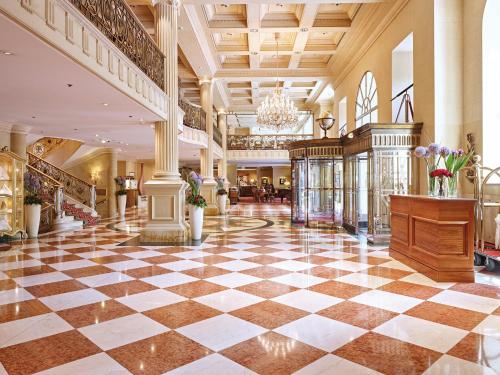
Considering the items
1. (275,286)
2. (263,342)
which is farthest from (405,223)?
(263,342)

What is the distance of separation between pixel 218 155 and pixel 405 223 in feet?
38.9

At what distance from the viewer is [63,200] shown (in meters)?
10.5

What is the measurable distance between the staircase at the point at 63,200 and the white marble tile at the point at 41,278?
555cm

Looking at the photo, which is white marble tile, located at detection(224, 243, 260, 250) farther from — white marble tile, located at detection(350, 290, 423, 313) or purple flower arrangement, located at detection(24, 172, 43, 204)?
purple flower arrangement, located at detection(24, 172, 43, 204)

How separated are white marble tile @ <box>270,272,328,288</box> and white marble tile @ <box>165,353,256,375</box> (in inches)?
70.1

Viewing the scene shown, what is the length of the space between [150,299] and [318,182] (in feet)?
23.2

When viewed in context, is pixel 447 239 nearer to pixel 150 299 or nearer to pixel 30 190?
pixel 150 299

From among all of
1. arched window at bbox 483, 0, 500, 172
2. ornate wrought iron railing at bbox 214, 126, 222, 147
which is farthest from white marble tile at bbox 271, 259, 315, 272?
ornate wrought iron railing at bbox 214, 126, 222, 147

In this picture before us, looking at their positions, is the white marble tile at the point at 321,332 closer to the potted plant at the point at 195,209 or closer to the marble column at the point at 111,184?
the potted plant at the point at 195,209

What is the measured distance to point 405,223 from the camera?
5.06 metres

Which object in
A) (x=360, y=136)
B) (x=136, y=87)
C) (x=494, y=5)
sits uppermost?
(x=494, y=5)

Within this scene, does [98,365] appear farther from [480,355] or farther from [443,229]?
[443,229]

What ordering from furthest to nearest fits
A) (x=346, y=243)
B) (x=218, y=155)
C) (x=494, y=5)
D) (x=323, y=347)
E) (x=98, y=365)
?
(x=218, y=155), (x=346, y=243), (x=494, y=5), (x=323, y=347), (x=98, y=365)

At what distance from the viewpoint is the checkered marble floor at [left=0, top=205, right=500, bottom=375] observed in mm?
2225
